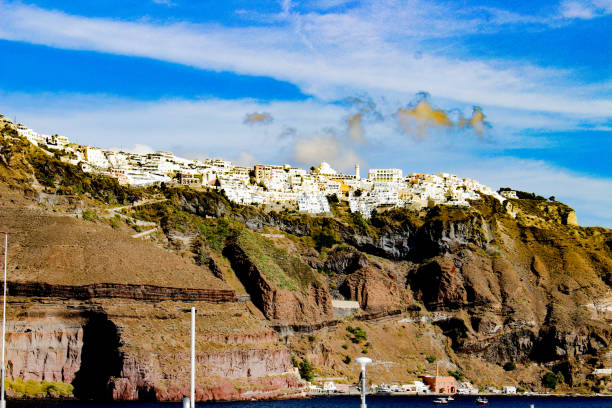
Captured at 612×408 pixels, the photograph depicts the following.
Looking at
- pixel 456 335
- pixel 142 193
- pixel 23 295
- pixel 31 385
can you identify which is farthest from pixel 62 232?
pixel 456 335

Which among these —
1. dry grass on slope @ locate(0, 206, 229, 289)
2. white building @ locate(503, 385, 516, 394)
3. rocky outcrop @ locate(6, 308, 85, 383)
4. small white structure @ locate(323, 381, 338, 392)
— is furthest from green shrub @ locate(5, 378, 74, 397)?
white building @ locate(503, 385, 516, 394)

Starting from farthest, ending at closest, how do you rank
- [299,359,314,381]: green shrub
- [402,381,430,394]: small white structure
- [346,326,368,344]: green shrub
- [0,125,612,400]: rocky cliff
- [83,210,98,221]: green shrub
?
[346,326,368,344]: green shrub, [402,381,430,394]: small white structure, [299,359,314,381]: green shrub, [83,210,98,221]: green shrub, [0,125,612,400]: rocky cliff

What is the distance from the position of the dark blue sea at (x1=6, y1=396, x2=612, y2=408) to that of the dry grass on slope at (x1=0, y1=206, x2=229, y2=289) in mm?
18107

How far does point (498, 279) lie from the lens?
180m

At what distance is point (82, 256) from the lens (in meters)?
121

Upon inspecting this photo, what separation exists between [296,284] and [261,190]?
44.5 m

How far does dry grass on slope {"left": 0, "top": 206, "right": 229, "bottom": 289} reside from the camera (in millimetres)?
116812

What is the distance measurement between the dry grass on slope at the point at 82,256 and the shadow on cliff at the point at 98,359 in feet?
18.8

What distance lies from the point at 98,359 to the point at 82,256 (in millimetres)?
14250

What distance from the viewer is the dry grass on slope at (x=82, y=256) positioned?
116812 mm

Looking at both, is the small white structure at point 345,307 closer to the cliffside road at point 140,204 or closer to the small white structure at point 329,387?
the small white structure at point 329,387

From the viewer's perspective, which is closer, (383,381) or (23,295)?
(23,295)

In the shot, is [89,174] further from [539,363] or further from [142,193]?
[539,363]

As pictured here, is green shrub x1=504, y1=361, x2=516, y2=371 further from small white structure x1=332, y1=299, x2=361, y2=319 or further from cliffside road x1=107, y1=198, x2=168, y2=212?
cliffside road x1=107, y1=198, x2=168, y2=212
